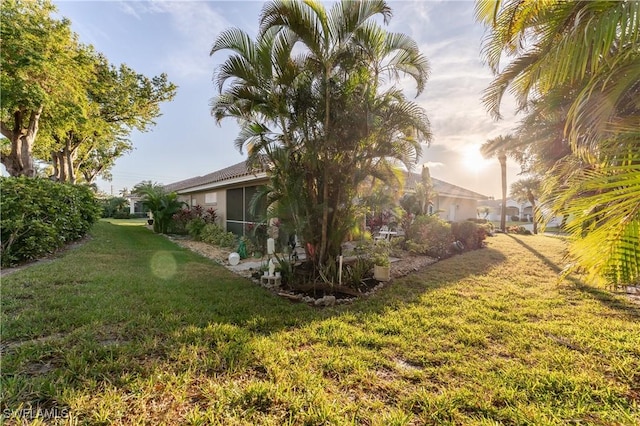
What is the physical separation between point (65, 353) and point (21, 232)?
5895 mm

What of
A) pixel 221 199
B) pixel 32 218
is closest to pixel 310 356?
pixel 32 218

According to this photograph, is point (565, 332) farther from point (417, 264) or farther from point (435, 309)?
point (417, 264)

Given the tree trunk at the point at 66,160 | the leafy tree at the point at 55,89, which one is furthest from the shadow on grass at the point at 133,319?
the tree trunk at the point at 66,160

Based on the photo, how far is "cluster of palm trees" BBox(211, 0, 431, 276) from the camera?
5305 millimetres

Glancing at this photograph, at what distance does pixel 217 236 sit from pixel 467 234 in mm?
11156

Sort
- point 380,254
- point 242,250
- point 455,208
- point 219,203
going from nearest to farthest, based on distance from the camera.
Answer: point 380,254, point 242,250, point 219,203, point 455,208

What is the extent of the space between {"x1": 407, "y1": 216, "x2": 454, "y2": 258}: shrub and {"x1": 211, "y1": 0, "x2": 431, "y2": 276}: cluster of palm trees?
516cm

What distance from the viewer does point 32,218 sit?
6953 millimetres

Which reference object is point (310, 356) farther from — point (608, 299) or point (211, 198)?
point (211, 198)

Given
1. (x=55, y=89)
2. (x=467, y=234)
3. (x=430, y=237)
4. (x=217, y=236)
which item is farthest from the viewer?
(x=217, y=236)

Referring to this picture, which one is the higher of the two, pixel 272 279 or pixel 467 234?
pixel 467 234

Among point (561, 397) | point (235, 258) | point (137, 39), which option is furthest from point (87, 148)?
point (561, 397)

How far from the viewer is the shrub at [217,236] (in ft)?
38.4

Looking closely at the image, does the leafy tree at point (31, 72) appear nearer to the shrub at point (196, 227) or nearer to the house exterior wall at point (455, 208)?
the shrub at point (196, 227)
